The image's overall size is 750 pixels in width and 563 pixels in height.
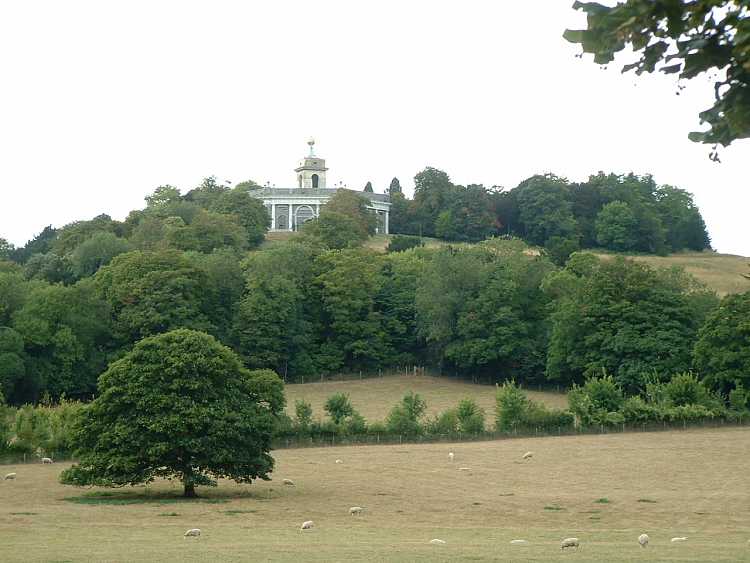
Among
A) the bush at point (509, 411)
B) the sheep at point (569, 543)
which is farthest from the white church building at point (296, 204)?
the sheep at point (569, 543)

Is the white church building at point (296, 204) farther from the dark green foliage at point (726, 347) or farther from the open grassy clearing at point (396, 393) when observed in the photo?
the dark green foliage at point (726, 347)

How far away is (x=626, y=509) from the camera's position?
4047 centimetres

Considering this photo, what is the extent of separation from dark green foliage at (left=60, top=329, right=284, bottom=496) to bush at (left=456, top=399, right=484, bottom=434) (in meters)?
26.7

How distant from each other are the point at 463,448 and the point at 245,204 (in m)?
83.3

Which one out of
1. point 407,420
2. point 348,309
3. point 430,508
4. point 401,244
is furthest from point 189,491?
point 401,244

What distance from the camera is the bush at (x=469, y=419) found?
236 ft

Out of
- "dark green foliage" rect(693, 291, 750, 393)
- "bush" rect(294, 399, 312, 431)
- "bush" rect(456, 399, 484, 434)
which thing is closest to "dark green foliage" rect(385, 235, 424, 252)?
"dark green foliage" rect(693, 291, 750, 393)

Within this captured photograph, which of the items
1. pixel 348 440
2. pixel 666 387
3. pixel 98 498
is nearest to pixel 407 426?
pixel 348 440

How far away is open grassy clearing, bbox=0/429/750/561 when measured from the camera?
25594 millimetres

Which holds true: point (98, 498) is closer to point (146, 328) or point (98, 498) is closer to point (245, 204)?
point (146, 328)

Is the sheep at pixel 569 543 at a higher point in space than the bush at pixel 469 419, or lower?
lower

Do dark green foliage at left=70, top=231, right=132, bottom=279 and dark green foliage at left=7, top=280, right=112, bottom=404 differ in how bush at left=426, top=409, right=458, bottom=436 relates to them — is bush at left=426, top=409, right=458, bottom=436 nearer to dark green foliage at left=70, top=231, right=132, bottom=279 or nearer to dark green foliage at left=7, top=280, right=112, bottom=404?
dark green foliage at left=7, top=280, right=112, bottom=404

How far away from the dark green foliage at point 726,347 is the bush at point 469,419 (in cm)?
1925

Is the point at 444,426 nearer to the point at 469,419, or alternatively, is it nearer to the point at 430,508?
the point at 469,419
